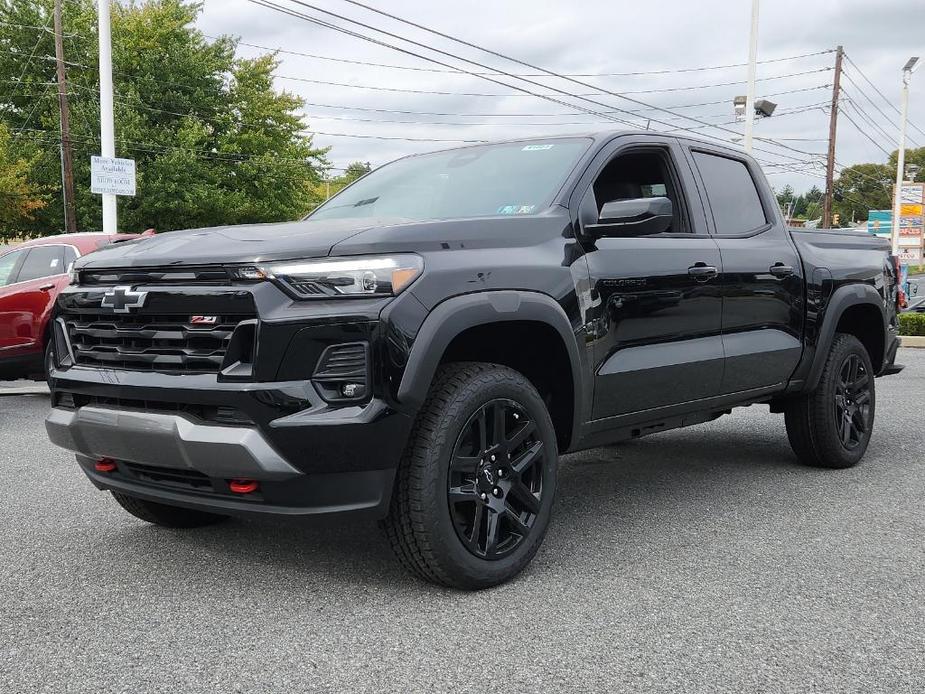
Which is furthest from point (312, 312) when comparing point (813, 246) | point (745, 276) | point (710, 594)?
point (813, 246)

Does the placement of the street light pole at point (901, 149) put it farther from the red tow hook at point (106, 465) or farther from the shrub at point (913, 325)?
the red tow hook at point (106, 465)

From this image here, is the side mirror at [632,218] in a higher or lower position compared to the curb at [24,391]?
higher

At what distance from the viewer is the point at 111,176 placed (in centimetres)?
1634

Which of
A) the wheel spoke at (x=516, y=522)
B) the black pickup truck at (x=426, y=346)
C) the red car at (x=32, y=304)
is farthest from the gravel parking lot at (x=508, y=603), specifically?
the red car at (x=32, y=304)

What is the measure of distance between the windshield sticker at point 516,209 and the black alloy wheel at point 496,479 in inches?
35.4

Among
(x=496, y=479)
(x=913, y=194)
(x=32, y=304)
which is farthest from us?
(x=913, y=194)

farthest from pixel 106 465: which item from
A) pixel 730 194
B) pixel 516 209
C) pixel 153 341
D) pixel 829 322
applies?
pixel 829 322

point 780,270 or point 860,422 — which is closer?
point 780,270

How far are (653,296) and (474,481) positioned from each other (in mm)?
1355

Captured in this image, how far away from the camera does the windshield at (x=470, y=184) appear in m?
4.26

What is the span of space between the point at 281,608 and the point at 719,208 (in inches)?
124

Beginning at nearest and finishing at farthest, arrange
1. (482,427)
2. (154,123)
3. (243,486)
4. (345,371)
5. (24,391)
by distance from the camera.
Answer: (345,371) < (243,486) < (482,427) < (24,391) < (154,123)

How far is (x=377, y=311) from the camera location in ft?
10.6

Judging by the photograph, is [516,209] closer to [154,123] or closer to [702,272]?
[702,272]
